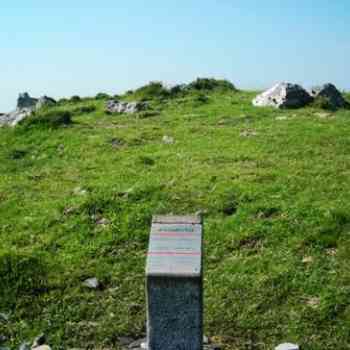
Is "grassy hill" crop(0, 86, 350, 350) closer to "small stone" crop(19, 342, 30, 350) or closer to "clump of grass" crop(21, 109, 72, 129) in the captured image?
"small stone" crop(19, 342, 30, 350)

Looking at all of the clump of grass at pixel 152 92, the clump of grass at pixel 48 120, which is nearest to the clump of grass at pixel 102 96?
the clump of grass at pixel 152 92

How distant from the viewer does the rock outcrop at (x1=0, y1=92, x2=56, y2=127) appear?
24.2m

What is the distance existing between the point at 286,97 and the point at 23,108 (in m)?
14.2

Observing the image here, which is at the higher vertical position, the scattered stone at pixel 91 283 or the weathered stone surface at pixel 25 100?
the weathered stone surface at pixel 25 100

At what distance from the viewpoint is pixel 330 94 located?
2334 centimetres

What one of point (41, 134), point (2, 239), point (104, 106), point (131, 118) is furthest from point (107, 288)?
point (104, 106)

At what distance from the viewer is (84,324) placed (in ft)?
28.8

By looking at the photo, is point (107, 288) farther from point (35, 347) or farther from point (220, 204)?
point (220, 204)

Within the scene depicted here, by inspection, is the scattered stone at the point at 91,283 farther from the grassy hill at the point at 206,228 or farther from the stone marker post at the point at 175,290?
the stone marker post at the point at 175,290

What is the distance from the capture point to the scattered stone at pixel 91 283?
383 inches

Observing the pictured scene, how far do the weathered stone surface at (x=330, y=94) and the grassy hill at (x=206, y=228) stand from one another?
397 cm

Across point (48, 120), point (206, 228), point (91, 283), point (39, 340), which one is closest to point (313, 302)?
point (206, 228)

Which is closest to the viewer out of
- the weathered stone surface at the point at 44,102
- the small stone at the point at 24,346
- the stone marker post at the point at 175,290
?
the stone marker post at the point at 175,290

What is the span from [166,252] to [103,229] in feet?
15.2
